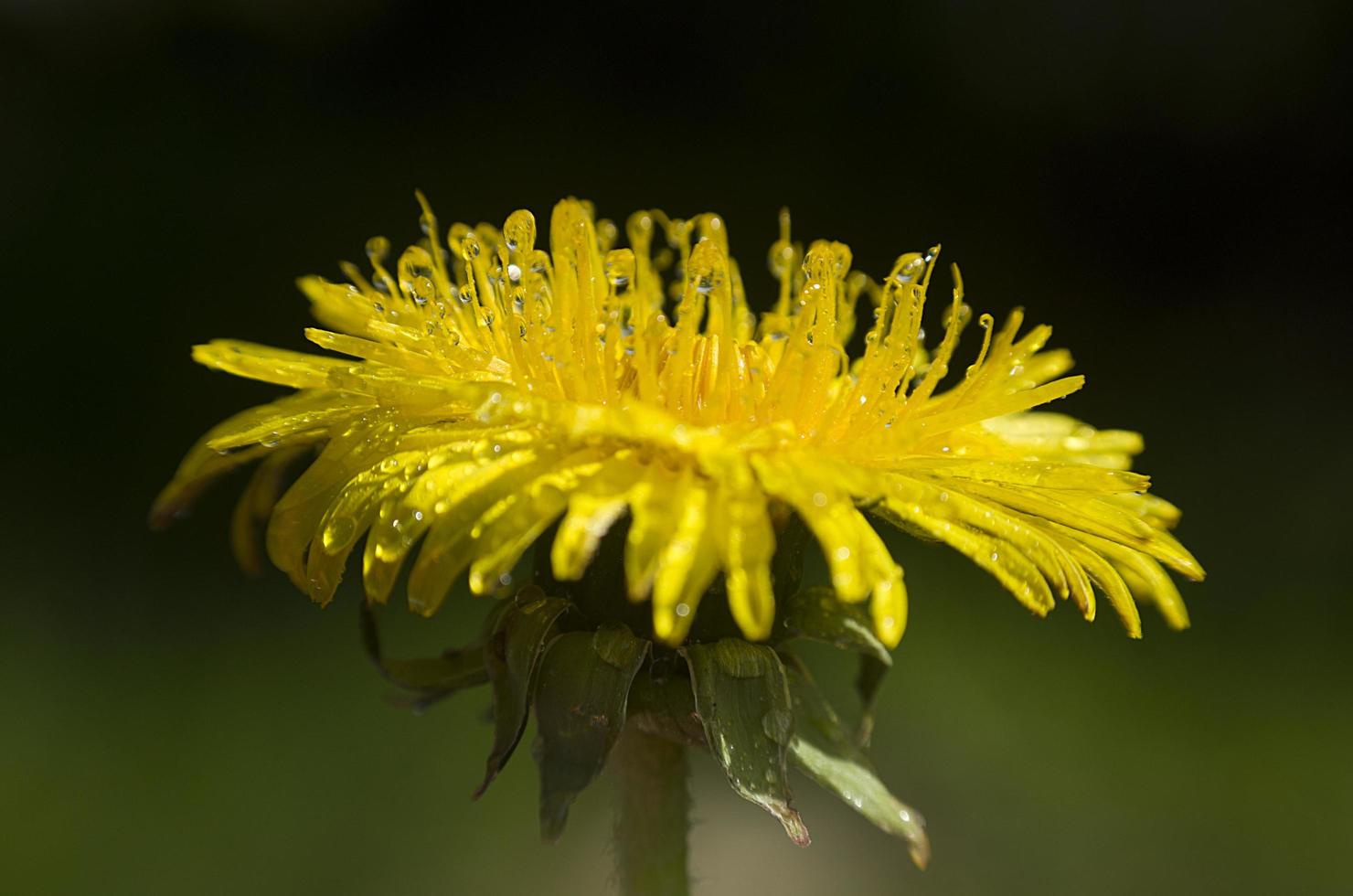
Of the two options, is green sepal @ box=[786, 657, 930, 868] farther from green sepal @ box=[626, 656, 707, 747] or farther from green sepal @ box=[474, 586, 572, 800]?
green sepal @ box=[474, 586, 572, 800]

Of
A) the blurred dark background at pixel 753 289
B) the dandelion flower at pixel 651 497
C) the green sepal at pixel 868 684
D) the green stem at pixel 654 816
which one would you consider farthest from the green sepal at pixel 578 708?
the blurred dark background at pixel 753 289

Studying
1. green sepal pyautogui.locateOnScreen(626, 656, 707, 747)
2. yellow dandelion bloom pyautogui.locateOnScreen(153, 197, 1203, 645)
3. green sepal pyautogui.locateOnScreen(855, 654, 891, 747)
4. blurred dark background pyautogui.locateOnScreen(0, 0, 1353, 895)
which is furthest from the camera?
blurred dark background pyautogui.locateOnScreen(0, 0, 1353, 895)

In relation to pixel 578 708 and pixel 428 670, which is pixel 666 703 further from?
pixel 428 670

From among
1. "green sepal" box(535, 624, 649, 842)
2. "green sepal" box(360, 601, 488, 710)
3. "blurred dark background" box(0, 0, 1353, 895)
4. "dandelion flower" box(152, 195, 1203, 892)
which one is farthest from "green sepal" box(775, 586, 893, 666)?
"blurred dark background" box(0, 0, 1353, 895)

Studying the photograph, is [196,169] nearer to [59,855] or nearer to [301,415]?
[59,855]

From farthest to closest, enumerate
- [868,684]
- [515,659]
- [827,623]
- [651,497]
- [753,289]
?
1. [753,289]
2. [868,684]
3. [827,623]
4. [515,659]
5. [651,497]

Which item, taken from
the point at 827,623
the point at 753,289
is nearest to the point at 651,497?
the point at 827,623

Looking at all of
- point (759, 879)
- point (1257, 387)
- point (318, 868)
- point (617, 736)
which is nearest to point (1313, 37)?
point (1257, 387)
